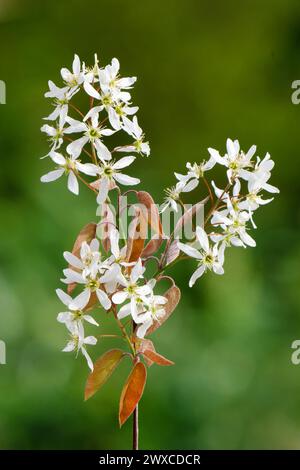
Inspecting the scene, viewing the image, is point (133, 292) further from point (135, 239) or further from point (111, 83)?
point (111, 83)

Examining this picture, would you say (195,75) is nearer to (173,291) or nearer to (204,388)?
(204,388)

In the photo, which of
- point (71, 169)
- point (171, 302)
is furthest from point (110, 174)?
point (171, 302)

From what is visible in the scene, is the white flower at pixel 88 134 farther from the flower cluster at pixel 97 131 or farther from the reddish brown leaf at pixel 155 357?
the reddish brown leaf at pixel 155 357

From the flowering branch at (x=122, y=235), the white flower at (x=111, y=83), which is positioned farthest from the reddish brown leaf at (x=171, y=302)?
the white flower at (x=111, y=83)

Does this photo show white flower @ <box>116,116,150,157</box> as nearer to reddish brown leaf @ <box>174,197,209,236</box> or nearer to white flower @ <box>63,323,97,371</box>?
reddish brown leaf @ <box>174,197,209,236</box>

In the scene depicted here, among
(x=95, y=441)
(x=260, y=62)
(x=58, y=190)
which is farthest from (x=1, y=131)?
(x=95, y=441)
